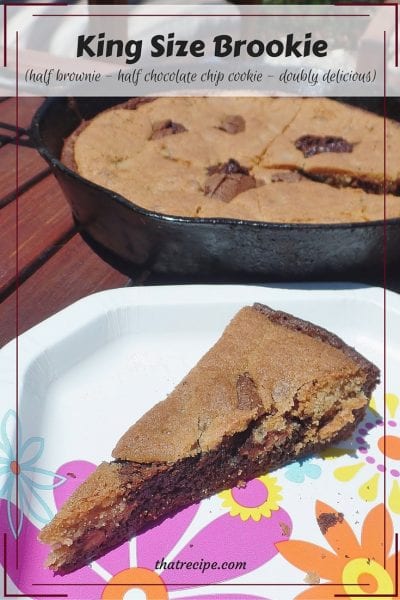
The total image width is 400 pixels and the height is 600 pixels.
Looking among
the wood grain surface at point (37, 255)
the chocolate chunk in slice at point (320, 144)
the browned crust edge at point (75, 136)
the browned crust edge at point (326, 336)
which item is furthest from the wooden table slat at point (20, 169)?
the browned crust edge at point (326, 336)

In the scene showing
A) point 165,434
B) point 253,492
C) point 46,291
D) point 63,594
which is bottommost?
point 63,594

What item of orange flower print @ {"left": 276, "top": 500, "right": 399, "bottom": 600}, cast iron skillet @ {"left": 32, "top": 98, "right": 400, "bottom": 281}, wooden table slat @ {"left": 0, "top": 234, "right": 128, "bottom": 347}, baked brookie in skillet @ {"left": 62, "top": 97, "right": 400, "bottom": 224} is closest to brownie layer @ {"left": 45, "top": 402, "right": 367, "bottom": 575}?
orange flower print @ {"left": 276, "top": 500, "right": 399, "bottom": 600}

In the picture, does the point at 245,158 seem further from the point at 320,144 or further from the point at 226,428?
the point at 226,428

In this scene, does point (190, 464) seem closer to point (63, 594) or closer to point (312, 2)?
point (63, 594)

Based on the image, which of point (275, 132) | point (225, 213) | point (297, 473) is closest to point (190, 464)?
point (297, 473)

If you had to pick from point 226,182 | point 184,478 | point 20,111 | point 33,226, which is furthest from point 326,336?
point 20,111

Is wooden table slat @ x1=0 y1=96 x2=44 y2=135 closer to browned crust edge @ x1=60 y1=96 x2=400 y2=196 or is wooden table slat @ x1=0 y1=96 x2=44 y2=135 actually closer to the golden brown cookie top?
browned crust edge @ x1=60 y1=96 x2=400 y2=196

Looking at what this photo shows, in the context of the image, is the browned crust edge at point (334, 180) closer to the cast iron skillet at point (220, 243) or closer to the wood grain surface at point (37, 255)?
the wood grain surface at point (37, 255)
